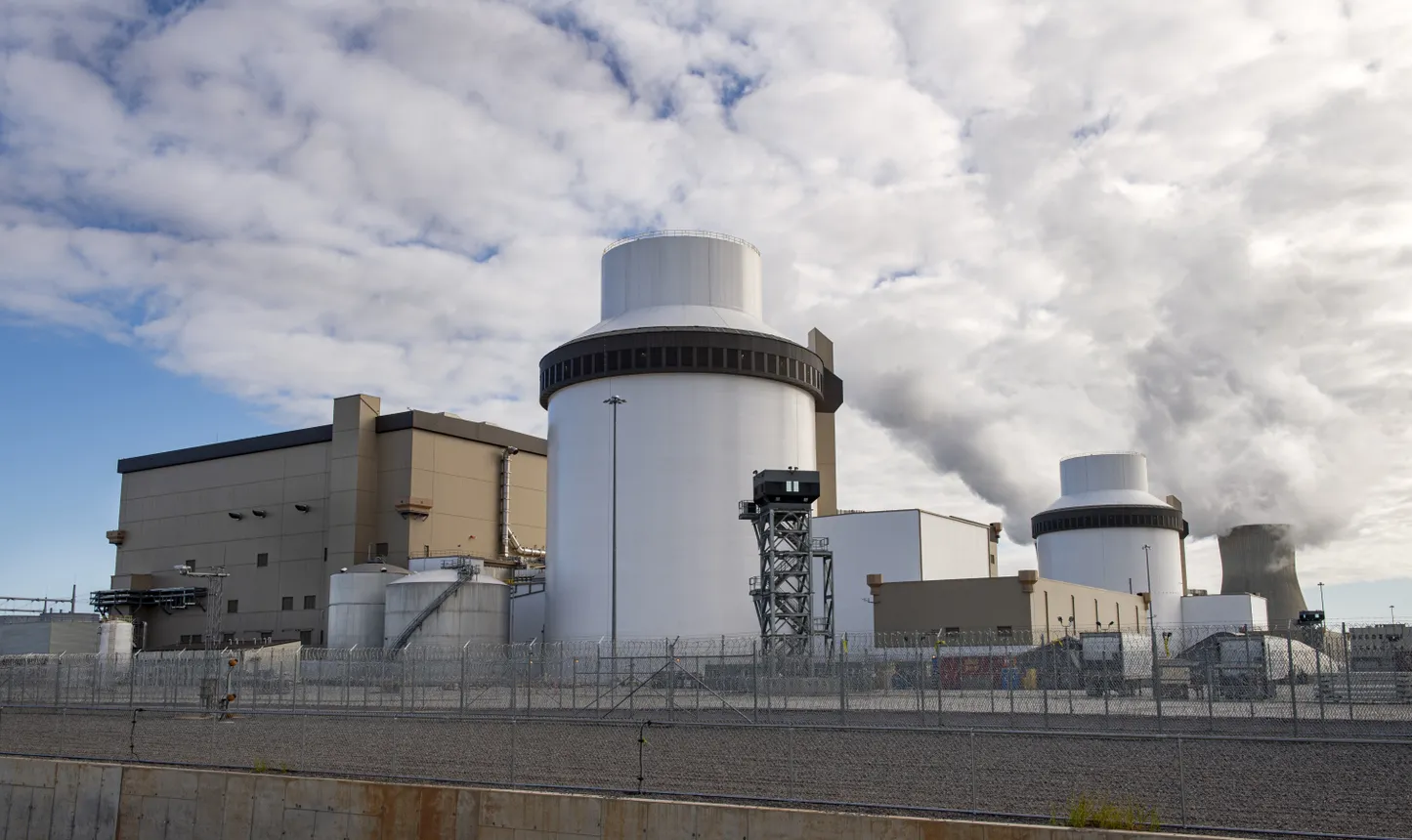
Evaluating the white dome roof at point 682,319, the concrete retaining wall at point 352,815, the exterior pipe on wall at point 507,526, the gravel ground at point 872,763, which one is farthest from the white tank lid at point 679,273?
the concrete retaining wall at point 352,815

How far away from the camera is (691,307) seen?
217ft

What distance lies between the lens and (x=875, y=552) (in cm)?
6538

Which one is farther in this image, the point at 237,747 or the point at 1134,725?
the point at 1134,725

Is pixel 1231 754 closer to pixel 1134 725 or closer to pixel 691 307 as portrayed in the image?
pixel 1134 725

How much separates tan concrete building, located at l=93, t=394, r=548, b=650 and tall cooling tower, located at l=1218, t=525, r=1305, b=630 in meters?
58.4

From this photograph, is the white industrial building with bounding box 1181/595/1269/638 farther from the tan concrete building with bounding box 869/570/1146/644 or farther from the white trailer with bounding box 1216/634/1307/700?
the white trailer with bounding box 1216/634/1307/700

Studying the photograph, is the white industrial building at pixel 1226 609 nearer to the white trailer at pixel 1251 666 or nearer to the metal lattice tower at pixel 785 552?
the white trailer at pixel 1251 666

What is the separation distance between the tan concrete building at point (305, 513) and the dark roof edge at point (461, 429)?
100mm

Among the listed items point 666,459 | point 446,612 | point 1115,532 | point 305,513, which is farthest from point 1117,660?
point 1115,532

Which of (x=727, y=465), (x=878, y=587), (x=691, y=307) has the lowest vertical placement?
(x=878, y=587)

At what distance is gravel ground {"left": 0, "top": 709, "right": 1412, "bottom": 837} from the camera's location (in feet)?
57.7

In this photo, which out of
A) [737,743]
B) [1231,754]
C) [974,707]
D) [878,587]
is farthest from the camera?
[878,587]

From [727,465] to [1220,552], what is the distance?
6243cm

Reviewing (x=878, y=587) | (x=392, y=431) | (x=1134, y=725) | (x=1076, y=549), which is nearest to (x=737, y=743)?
(x=1134, y=725)
